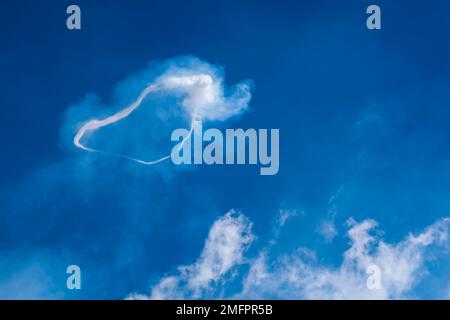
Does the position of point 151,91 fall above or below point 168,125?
above

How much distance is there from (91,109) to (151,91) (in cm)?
91

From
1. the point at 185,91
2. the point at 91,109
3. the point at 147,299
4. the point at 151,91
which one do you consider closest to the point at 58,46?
the point at 91,109

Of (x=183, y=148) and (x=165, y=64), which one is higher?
(x=165, y=64)

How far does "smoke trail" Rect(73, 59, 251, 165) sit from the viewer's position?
22.7 ft

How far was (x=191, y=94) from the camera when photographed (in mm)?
A: 7059

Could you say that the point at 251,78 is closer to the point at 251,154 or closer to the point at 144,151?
the point at 251,154

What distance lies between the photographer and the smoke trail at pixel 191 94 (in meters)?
6.91
